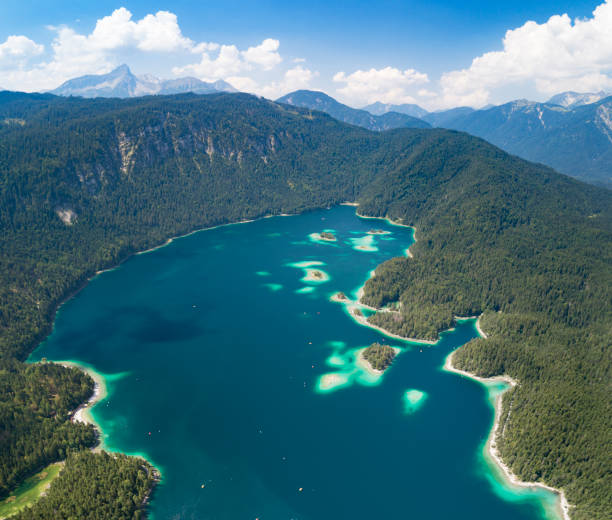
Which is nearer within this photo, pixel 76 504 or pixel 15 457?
pixel 76 504

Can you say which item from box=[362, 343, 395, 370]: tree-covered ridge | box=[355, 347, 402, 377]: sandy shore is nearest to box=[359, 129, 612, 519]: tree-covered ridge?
box=[362, 343, 395, 370]: tree-covered ridge

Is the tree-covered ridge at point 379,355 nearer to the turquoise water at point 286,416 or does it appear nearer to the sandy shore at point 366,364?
the sandy shore at point 366,364

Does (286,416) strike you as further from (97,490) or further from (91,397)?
(91,397)

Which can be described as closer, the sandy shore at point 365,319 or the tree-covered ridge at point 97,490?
the tree-covered ridge at point 97,490

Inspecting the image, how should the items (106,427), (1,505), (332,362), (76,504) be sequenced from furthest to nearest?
(332,362)
(106,427)
(1,505)
(76,504)

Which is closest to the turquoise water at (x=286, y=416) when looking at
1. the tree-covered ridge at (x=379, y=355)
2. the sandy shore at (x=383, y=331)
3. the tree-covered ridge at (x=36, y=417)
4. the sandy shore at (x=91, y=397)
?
the sandy shore at (x=91, y=397)

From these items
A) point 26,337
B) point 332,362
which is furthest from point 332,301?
point 26,337

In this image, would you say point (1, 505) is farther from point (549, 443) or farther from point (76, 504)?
point (549, 443)
